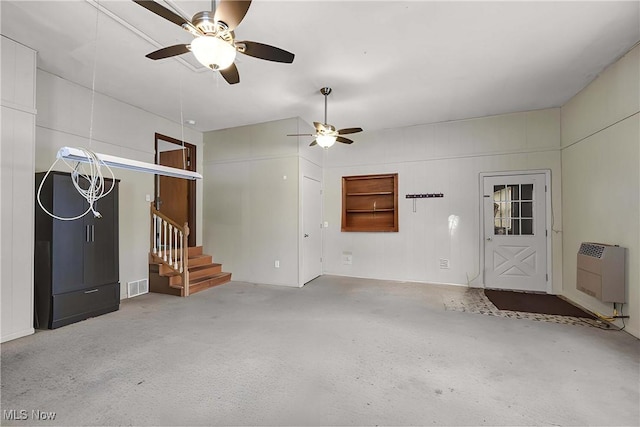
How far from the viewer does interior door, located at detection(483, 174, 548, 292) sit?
205 inches

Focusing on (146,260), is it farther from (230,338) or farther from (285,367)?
(285,367)

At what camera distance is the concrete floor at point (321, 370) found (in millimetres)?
1996

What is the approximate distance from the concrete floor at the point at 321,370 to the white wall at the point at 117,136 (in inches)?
54.3

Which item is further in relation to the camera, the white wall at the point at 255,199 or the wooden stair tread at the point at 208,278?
the white wall at the point at 255,199

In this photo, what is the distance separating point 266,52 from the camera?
2270 mm

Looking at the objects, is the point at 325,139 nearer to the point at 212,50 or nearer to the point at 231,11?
the point at 212,50

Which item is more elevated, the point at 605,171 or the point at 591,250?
the point at 605,171

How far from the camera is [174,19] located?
75.1 inches

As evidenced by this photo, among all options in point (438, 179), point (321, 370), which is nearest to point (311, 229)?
point (438, 179)

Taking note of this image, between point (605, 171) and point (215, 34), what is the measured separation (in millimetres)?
4879

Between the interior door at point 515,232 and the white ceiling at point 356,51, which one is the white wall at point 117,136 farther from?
the interior door at point 515,232

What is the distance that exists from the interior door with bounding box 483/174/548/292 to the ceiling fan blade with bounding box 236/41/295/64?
187 inches

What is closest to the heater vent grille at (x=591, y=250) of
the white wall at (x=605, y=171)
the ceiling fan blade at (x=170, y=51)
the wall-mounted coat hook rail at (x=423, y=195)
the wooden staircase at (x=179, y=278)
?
the white wall at (x=605, y=171)

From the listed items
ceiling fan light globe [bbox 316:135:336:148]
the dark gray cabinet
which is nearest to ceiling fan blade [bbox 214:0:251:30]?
ceiling fan light globe [bbox 316:135:336:148]
